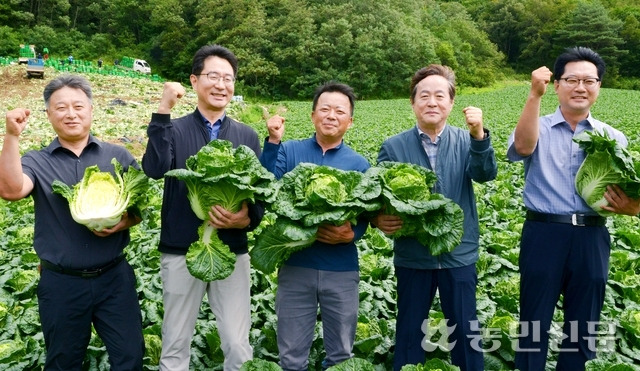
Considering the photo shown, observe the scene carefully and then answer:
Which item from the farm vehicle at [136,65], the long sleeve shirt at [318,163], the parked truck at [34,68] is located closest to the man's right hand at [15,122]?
the long sleeve shirt at [318,163]

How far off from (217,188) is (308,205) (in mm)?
594

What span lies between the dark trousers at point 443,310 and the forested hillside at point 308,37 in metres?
42.4

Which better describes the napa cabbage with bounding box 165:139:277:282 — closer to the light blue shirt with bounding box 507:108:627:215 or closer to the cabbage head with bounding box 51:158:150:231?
the cabbage head with bounding box 51:158:150:231

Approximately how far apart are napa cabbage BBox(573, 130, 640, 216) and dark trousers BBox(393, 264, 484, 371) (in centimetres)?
95

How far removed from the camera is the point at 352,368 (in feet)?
9.67

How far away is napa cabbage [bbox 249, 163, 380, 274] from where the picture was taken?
10.00 ft

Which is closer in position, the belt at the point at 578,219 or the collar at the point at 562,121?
the belt at the point at 578,219

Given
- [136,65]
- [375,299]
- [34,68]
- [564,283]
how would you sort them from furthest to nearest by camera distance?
[136,65]
[34,68]
[375,299]
[564,283]

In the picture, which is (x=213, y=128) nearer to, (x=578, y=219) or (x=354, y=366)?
(x=354, y=366)

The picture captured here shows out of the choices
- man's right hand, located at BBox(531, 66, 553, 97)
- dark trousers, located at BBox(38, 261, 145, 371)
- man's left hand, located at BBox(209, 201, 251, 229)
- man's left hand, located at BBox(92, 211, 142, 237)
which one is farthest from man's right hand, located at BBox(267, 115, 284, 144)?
man's right hand, located at BBox(531, 66, 553, 97)

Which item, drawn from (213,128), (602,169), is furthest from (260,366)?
(602,169)

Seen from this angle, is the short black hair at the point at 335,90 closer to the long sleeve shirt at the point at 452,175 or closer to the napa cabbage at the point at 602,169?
the long sleeve shirt at the point at 452,175

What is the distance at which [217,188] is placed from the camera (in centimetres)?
308

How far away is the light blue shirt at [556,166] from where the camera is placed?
3432 mm
